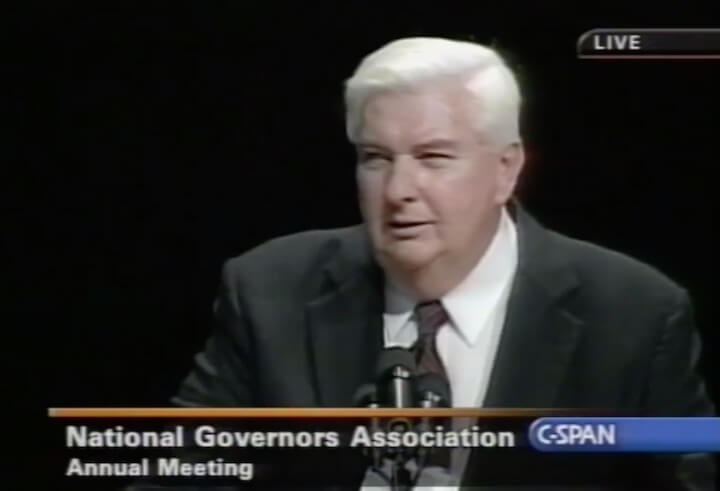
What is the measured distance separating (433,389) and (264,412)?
22 centimetres

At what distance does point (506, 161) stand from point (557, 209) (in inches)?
3.7

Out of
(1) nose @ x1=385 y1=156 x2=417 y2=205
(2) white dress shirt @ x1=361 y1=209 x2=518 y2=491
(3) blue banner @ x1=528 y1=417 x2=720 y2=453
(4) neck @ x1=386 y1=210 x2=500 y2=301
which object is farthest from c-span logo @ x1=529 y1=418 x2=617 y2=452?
(1) nose @ x1=385 y1=156 x2=417 y2=205

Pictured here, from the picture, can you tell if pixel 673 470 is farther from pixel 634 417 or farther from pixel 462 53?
pixel 462 53

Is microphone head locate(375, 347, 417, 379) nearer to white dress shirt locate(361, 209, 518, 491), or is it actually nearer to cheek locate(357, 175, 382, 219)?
white dress shirt locate(361, 209, 518, 491)

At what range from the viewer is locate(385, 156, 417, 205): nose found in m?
2.00

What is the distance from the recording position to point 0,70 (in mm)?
2010

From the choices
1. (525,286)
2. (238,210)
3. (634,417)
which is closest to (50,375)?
(238,210)

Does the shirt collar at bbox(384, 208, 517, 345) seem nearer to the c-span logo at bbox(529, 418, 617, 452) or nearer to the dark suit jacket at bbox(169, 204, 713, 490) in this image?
the dark suit jacket at bbox(169, 204, 713, 490)

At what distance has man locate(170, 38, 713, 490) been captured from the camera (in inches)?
78.6

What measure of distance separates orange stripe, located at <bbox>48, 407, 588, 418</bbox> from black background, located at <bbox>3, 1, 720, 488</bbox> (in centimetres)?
1

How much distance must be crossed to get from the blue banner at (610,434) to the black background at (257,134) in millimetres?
169

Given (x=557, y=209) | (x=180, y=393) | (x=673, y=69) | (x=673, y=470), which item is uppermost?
(x=673, y=69)

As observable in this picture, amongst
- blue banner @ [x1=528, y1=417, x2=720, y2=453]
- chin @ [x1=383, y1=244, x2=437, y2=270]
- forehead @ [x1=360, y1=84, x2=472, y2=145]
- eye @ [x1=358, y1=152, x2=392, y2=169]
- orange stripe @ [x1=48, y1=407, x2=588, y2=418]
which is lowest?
blue banner @ [x1=528, y1=417, x2=720, y2=453]

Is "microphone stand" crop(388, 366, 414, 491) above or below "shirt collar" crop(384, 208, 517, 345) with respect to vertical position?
below
